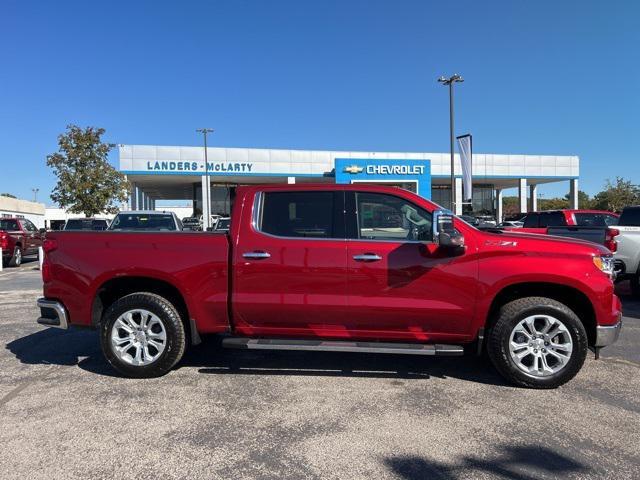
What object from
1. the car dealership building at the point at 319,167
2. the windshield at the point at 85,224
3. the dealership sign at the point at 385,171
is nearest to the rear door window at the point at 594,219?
the windshield at the point at 85,224

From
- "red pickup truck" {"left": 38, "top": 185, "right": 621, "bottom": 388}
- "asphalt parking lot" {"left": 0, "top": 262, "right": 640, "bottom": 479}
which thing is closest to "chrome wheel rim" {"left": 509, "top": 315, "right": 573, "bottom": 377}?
"red pickup truck" {"left": 38, "top": 185, "right": 621, "bottom": 388}

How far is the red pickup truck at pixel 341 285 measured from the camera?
175 inches

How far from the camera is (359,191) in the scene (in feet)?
15.8

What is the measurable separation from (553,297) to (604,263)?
558 millimetres

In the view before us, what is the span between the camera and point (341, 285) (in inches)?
Answer: 179

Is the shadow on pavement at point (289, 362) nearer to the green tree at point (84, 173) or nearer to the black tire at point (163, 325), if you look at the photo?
the black tire at point (163, 325)

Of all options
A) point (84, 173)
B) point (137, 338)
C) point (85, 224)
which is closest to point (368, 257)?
point (137, 338)

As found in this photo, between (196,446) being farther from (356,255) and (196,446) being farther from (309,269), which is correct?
(356,255)

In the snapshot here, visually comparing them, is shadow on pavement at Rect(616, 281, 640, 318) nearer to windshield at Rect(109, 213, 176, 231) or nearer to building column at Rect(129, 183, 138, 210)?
windshield at Rect(109, 213, 176, 231)

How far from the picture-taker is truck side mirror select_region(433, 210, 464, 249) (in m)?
4.30

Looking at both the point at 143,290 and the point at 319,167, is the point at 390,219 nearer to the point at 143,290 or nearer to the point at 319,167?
the point at 143,290

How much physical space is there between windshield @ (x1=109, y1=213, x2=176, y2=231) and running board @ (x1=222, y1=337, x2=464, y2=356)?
407 inches

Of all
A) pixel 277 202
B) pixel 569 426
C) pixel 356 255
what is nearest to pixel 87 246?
pixel 277 202

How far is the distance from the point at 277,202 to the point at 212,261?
0.86 meters
